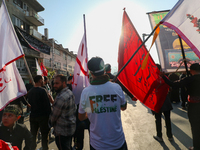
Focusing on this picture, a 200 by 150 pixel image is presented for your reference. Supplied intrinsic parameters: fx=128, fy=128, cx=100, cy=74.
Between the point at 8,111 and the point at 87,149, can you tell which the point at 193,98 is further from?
the point at 8,111

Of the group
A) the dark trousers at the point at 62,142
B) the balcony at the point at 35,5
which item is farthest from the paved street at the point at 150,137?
the balcony at the point at 35,5

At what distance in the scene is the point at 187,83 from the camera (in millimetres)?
2377

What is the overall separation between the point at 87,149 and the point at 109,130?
6.91 feet

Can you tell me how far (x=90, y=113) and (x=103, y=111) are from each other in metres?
0.16

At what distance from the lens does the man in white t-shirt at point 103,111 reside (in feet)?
4.83

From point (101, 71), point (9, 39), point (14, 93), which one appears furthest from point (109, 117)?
point (9, 39)

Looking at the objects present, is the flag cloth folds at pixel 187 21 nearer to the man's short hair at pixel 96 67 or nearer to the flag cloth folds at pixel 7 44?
the man's short hair at pixel 96 67

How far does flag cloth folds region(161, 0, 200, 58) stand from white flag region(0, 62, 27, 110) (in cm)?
285

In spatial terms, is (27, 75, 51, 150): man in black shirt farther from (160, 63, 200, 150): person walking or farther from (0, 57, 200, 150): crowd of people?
(160, 63, 200, 150): person walking

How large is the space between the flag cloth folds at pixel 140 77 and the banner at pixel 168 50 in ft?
2.35

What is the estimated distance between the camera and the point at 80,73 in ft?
10.9

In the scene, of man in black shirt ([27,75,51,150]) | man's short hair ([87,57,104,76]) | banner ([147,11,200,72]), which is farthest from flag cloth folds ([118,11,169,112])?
man in black shirt ([27,75,51,150])

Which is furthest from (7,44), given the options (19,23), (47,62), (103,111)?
(47,62)

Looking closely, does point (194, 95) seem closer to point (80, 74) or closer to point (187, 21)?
point (187, 21)
